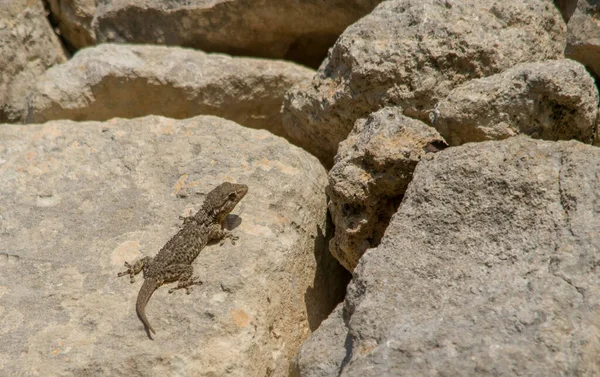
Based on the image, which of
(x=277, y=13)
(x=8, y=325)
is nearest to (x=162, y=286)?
(x=8, y=325)

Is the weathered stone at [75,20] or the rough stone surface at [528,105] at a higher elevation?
the rough stone surface at [528,105]

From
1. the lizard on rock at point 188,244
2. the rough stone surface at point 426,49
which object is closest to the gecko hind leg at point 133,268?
the lizard on rock at point 188,244

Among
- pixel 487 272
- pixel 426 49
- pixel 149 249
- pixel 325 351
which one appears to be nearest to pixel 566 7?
pixel 426 49

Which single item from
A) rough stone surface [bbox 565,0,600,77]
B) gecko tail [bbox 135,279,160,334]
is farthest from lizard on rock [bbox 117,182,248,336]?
rough stone surface [bbox 565,0,600,77]

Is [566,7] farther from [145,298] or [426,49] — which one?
[145,298]

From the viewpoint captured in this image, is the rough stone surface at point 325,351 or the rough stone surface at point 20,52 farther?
the rough stone surface at point 20,52

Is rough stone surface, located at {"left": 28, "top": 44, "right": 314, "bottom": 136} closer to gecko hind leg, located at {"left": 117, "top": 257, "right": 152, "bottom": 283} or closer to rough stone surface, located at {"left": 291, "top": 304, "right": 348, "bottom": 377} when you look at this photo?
gecko hind leg, located at {"left": 117, "top": 257, "right": 152, "bottom": 283}

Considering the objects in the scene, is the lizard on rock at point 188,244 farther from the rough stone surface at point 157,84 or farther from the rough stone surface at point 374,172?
the rough stone surface at point 157,84
